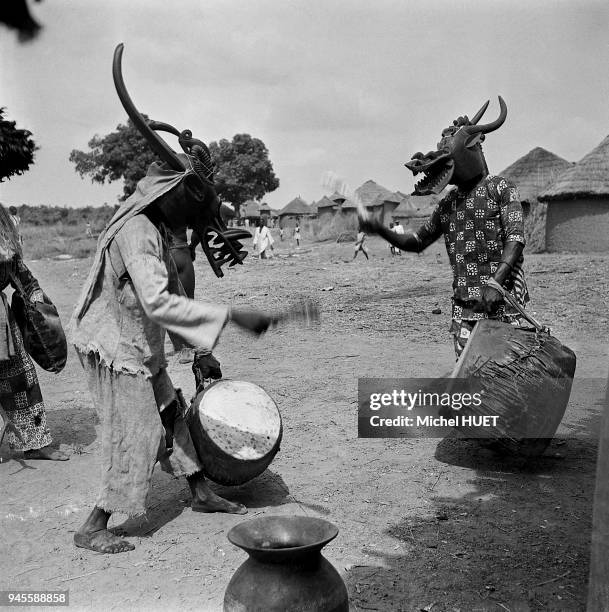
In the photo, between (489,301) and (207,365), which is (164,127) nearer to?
(207,365)

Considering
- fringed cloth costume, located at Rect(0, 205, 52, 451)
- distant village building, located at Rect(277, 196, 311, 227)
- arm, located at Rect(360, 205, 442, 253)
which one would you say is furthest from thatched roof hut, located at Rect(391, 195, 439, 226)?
fringed cloth costume, located at Rect(0, 205, 52, 451)

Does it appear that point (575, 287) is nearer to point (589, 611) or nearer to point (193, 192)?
point (193, 192)

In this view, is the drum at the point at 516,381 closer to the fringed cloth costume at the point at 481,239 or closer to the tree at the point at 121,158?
the fringed cloth costume at the point at 481,239

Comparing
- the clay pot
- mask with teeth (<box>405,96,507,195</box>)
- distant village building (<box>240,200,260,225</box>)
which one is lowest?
the clay pot

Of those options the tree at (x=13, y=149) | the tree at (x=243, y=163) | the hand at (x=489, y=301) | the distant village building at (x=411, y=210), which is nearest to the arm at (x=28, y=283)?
the tree at (x=13, y=149)

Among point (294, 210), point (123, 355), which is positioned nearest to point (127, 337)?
point (123, 355)

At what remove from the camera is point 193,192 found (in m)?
3.53

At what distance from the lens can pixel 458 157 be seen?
4.45 m

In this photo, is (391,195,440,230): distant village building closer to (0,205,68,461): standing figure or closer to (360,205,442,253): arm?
(360,205,442,253): arm

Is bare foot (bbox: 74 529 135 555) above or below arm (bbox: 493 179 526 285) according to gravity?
below

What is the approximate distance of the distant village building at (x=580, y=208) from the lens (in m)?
17.2

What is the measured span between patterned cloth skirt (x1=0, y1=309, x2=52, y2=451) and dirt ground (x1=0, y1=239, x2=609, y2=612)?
183 mm

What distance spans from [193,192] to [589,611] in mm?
2581

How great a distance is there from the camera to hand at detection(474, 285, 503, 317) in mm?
4220
